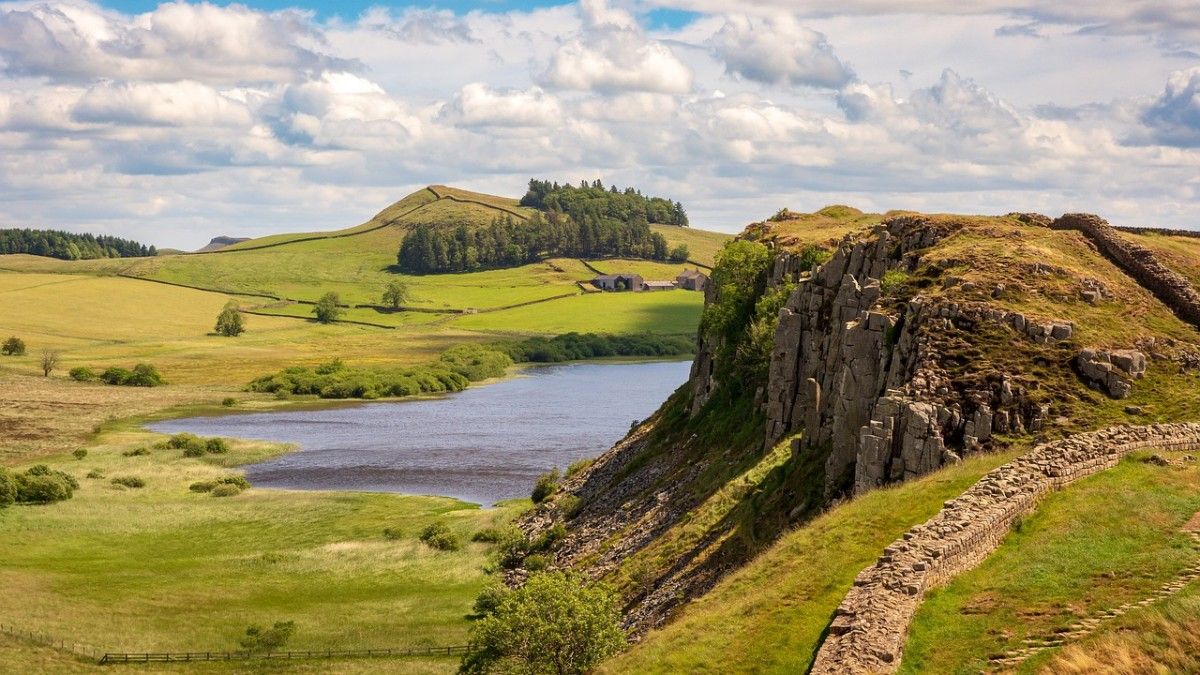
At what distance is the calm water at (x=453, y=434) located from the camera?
113188 millimetres

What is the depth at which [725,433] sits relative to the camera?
7612 cm

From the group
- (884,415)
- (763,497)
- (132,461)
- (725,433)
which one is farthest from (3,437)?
(884,415)

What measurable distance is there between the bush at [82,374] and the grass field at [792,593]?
165m

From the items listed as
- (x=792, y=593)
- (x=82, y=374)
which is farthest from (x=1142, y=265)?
(x=82, y=374)

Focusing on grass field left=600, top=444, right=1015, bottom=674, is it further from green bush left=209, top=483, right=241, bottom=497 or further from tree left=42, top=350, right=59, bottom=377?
tree left=42, top=350, right=59, bottom=377

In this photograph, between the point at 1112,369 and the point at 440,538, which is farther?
the point at 440,538

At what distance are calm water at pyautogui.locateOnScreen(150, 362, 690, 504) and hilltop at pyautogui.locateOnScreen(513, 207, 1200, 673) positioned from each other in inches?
1469

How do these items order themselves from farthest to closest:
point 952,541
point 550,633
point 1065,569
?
point 550,633 → point 952,541 → point 1065,569

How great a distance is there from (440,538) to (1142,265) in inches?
1886

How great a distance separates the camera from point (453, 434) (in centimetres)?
14312

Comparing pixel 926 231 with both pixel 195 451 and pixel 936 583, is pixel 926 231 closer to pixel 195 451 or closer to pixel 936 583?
pixel 936 583

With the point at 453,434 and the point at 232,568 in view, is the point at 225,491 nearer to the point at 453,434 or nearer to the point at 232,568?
the point at 232,568

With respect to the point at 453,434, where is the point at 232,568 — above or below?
below

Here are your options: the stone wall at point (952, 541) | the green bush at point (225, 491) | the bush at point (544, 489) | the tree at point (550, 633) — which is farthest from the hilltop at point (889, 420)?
the green bush at point (225, 491)
